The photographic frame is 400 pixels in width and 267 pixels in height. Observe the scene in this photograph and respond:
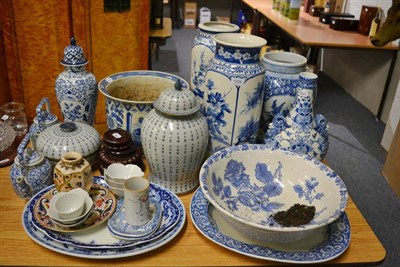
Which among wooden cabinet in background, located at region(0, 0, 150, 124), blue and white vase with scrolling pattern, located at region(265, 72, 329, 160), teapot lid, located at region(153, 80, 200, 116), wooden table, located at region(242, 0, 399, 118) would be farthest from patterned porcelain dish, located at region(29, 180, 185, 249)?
wooden table, located at region(242, 0, 399, 118)

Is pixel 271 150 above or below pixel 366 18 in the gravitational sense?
below

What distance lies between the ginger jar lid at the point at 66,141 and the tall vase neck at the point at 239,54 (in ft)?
1.42

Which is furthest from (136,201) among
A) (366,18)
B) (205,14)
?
(205,14)

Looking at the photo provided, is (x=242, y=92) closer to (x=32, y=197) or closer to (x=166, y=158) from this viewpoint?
(x=166, y=158)

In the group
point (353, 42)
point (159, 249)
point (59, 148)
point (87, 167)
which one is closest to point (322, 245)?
point (159, 249)

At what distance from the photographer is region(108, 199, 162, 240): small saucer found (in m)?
0.93

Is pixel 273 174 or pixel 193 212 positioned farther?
pixel 273 174

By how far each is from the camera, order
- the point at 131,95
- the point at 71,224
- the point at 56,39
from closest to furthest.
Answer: the point at 71,224 < the point at 131,95 < the point at 56,39

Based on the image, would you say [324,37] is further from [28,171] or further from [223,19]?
[223,19]

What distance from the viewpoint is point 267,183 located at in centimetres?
116

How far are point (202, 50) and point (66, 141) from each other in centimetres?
51

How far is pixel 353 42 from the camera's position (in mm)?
2900

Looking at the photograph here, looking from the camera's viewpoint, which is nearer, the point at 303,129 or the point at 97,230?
the point at 97,230

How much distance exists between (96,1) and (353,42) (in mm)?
1778
